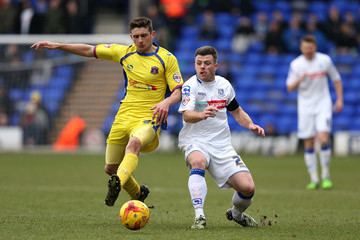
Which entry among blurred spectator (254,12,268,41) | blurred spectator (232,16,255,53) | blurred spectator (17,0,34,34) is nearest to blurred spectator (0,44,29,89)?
blurred spectator (17,0,34,34)

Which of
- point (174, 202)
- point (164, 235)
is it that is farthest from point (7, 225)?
point (174, 202)

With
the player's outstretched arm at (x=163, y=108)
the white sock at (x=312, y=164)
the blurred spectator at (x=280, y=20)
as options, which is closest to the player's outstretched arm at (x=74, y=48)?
the player's outstretched arm at (x=163, y=108)

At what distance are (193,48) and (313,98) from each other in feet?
42.6

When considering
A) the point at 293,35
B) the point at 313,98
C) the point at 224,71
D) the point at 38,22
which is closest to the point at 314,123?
the point at 313,98

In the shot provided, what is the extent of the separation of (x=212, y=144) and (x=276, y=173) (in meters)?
9.01

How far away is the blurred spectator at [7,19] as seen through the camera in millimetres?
25578

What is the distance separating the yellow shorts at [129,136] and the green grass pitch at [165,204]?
709 millimetres

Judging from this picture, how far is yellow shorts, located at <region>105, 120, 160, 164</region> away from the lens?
31.5 ft

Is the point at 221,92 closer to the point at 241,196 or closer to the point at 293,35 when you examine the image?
the point at 241,196

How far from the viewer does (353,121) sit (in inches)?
1006

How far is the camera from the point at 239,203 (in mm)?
9234

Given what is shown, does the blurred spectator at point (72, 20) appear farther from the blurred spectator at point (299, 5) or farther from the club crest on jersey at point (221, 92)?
the club crest on jersey at point (221, 92)

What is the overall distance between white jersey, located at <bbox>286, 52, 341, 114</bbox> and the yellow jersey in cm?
533

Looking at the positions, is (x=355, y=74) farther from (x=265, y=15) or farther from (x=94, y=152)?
(x=94, y=152)
